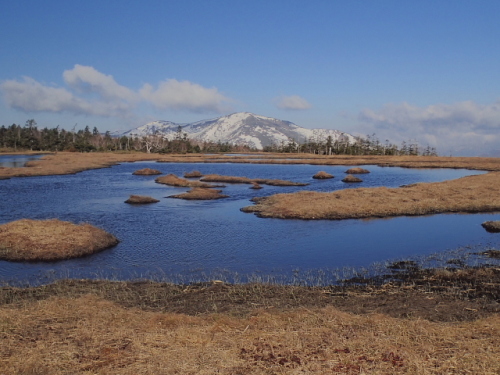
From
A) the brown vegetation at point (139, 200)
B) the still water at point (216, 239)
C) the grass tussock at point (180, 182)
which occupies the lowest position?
the still water at point (216, 239)

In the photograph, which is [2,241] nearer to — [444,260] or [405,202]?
[444,260]

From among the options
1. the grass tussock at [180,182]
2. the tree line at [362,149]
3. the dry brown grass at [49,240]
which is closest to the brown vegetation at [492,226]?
the dry brown grass at [49,240]

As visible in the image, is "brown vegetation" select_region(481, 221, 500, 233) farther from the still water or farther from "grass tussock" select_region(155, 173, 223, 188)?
"grass tussock" select_region(155, 173, 223, 188)

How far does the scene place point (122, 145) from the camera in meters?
190

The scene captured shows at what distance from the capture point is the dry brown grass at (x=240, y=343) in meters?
10.6

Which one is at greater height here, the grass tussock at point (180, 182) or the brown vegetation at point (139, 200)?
the grass tussock at point (180, 182)

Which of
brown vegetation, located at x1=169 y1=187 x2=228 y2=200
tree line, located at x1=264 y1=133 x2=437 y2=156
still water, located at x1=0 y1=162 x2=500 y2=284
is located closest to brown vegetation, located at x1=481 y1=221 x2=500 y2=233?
still water, located at x1=0 y1=162 x2=500 y2=284

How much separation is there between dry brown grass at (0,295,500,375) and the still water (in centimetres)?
857

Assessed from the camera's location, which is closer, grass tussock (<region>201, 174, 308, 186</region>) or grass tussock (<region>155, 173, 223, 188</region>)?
grass tussock (<region>155, 173, 223, 188</region>)

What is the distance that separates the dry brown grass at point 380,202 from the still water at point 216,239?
1.94 metres

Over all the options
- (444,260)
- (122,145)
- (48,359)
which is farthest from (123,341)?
(122,145)

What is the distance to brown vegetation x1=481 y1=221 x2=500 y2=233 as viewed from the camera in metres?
34.3

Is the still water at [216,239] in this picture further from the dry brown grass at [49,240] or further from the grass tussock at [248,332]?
the grass tussock at [248,332]

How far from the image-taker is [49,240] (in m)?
27.8
